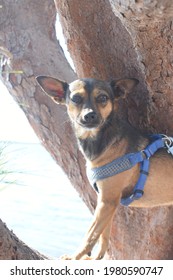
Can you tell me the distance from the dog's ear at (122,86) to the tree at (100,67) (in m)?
0.08

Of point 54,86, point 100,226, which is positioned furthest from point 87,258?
point 54,86

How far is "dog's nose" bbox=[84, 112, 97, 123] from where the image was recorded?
215 cm

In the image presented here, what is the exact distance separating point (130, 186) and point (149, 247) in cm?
61

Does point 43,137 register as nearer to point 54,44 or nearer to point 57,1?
point 54,44

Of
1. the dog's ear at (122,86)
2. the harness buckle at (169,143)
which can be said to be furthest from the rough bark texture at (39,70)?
the harness buckle at (169,143)

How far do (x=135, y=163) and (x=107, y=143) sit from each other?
144mm

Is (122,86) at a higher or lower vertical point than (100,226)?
higher

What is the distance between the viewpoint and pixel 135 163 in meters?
2.24

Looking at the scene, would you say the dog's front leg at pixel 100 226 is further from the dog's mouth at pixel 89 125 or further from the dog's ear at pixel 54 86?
the dog's ear at pixel 54 86

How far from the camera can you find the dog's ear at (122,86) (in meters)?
2.27

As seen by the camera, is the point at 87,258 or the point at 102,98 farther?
the point at 102,98

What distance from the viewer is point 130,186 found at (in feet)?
7.45

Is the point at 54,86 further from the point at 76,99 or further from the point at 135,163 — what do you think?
the point at 135,163
